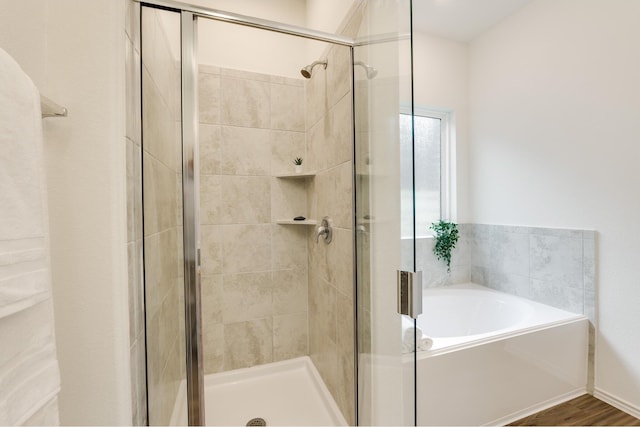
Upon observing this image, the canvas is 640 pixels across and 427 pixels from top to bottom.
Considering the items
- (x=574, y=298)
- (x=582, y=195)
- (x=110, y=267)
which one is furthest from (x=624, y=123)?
(x=110, y=267)

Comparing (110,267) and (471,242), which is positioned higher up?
(110,267)

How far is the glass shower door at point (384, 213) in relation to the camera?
794 mm

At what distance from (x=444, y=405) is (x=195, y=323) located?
3.89 ft

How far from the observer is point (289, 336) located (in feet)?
6.02

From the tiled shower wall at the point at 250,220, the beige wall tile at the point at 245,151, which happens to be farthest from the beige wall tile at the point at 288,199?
the beige wall tile at the point at 245,151

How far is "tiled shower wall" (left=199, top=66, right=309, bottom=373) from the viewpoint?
5.53 feet

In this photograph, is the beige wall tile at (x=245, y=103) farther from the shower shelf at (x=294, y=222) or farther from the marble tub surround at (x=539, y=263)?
the marble tub surround at (x=539, y=263)

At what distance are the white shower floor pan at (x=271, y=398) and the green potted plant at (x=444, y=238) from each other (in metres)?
1.38

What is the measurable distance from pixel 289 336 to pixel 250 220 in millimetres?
839

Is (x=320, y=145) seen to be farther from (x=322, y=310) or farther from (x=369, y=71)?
(x=322, y=310)

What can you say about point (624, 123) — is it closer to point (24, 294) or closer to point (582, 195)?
point (582, 195)

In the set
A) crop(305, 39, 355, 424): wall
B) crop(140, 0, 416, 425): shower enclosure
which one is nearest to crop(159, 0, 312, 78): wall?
crop(140, 0, 416, 425): shower enclosure

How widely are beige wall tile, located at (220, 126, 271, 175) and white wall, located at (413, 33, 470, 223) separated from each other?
1.39m

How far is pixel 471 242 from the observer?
2455 millimetres
